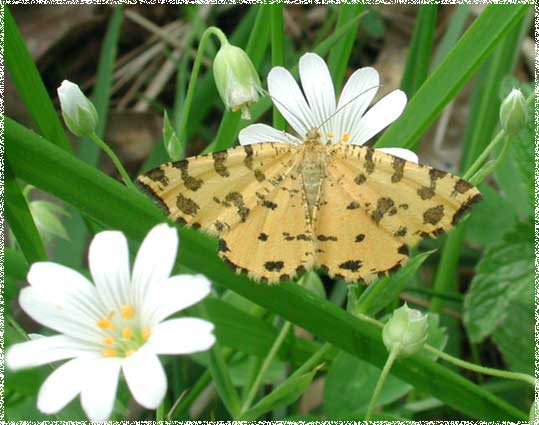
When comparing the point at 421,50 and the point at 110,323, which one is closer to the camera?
the point at 110,323

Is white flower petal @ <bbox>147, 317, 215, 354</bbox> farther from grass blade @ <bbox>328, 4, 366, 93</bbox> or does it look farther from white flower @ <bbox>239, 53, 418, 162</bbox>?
grass blade @ <bbox>328, 4, 366, 93</bbox>

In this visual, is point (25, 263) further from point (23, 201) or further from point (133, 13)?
point (133, 13)

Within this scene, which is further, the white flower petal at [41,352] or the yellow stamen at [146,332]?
the yellow stamen at [146,332]

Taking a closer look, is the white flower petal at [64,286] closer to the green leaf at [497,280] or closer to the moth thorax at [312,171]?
the moth thorax at [312,171]

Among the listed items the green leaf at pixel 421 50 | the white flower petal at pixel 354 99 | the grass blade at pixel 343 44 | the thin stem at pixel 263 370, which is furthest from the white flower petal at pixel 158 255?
the green leaf at pixel 421 50

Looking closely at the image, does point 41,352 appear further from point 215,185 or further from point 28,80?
point 28,80

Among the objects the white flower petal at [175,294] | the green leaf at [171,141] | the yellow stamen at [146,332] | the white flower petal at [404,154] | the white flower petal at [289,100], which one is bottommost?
the yellow stamen at [146,332]

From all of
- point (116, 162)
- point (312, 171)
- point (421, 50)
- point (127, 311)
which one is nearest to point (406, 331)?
point (312, 171)
